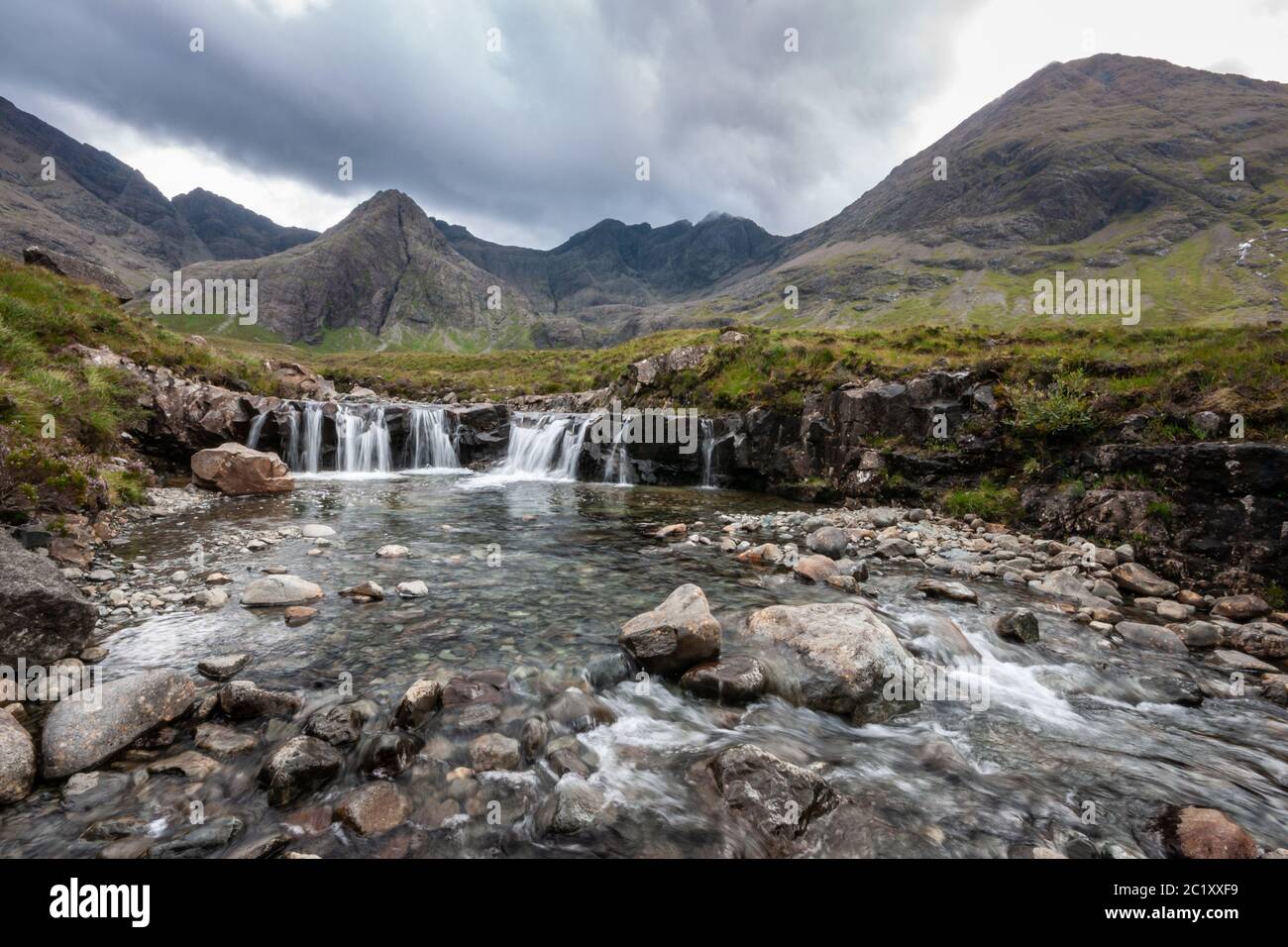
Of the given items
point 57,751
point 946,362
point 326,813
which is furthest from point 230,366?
point 946,362

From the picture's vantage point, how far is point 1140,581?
10.6 meters

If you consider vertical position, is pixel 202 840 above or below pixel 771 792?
above

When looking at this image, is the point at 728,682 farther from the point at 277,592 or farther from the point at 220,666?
the point at 277,592

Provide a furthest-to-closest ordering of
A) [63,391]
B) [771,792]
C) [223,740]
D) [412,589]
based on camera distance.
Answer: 1. [63,391]
2. [412,589]
3. [223,740]
4. [771,792]

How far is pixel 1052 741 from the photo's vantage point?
243 inches

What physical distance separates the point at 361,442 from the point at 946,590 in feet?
106

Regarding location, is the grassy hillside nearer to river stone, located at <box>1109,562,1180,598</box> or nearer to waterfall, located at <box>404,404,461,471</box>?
waterfall, located at <box>404,404,461,471</box>

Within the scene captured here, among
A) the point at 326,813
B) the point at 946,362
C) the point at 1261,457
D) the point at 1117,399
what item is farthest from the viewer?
the point at 946,362

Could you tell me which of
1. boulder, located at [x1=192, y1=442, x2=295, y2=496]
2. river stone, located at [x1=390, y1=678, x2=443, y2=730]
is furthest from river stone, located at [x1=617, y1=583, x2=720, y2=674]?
boulder, located at [x1=192, y1=442, x2=295, y2=496]

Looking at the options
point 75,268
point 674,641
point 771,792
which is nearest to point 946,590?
point 674,641

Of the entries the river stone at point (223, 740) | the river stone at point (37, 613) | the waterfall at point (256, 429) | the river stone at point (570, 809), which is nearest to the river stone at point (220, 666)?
the river stone at point (223, 740)

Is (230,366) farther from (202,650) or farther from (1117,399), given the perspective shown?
(1117,399)

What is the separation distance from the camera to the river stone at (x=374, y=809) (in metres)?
4.21
